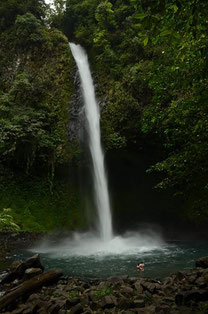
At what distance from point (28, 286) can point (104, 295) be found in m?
2.07

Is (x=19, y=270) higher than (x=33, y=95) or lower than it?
lower

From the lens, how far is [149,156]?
738 inches

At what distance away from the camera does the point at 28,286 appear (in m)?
6.80

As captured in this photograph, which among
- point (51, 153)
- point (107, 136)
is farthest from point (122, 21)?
point (51, 153)

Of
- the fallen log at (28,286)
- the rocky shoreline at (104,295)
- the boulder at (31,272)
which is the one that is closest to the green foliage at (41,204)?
the boulder at (31,272)

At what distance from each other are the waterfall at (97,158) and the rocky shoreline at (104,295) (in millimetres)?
9336

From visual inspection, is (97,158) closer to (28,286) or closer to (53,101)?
(53,101)

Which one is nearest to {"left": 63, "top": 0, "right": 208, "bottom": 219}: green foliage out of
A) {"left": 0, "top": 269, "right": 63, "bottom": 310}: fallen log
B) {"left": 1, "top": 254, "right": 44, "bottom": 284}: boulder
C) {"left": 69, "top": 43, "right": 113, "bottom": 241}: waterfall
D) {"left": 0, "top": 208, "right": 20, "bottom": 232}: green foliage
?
{"left": 69, "top": 43, "right": 113, "bottom": 241}: waterfall

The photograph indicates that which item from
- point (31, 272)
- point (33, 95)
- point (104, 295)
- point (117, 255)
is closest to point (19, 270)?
point (31, 272)

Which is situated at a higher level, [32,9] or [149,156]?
[32,9]

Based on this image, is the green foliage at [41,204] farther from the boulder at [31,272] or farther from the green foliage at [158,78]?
the boulder at [31,272]

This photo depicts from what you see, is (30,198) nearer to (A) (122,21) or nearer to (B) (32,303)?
(B) (32,303)

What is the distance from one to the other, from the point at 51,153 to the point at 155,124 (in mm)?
13272

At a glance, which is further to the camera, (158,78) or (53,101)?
(53,101)
